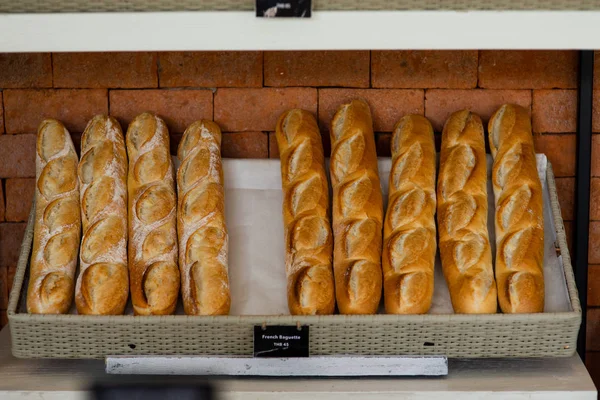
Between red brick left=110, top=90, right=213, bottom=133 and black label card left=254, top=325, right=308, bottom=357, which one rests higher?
red brick left=110, top=90, right=213, bottom=133

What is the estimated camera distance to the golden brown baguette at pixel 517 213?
5.56 feet

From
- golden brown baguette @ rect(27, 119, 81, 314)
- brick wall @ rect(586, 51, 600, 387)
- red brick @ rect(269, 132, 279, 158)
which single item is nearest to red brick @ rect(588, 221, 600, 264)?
brick wall @ rect(586, 51, 600, 387)

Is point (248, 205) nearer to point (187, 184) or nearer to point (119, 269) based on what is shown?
point (187, 184)

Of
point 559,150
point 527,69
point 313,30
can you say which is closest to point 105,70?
point 313,30

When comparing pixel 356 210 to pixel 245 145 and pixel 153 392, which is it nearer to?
pixel 245 145

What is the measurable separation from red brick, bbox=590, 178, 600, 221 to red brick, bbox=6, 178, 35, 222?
5.10 ft

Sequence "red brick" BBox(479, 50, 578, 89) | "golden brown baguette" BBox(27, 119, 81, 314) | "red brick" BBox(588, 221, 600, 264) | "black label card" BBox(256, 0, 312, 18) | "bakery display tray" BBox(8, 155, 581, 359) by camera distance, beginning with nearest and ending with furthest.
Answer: "black label card" BBox(256, 0, 312, 18) < "bakery display tray" BBox(8, 155, 581, 359) < "golden brown baguette" BBox(27, 119, 81, 314) < "red brick" BBox(479, 50, 578, 89) < "red brick" BBox(588, 221, 600, 264)

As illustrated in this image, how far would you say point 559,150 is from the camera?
207cm

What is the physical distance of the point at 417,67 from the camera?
2016 millimetres

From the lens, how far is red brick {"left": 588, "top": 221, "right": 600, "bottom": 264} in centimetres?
211

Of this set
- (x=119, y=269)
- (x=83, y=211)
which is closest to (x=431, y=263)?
(x=119, y=269)

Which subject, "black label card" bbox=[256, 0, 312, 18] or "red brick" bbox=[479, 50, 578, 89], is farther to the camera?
"red brick" bbox=[479, 50, 578, 89]

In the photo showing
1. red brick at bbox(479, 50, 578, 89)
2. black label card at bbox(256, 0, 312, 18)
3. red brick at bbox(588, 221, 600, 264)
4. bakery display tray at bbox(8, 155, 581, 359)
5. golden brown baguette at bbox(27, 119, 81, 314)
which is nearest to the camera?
black label card at bbox(256, 0, 312, 18)

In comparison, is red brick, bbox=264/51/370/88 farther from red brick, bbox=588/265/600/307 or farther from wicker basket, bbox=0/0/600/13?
red brick, bbox=588/265/600/307
